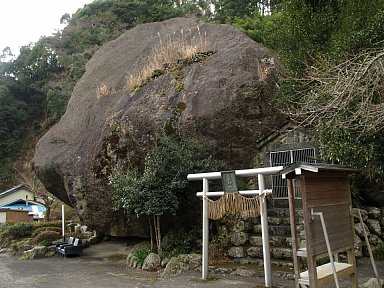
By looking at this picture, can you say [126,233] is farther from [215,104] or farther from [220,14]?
[220,14]

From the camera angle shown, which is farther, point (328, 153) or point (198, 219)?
point (198, 219)

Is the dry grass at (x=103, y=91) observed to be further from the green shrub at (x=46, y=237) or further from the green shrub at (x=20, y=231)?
the green shrub at (x=20, y=231)

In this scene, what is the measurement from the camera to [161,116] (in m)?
10.9

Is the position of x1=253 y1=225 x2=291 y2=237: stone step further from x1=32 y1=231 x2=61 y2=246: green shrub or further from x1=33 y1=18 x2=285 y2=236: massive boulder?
x1=32 y1=231 x2=61 y2=246: green shrub

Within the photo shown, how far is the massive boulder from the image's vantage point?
10.5 metres

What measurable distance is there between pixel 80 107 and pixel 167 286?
9.29 metres

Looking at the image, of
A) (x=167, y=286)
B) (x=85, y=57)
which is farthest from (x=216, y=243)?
(x=85, y=57)

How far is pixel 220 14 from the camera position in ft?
84.6

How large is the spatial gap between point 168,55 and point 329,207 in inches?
362

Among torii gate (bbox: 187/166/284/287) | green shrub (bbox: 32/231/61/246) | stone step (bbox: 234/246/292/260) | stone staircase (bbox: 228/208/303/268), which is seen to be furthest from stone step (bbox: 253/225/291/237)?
green shrub (bbox: 32/231/61/246)

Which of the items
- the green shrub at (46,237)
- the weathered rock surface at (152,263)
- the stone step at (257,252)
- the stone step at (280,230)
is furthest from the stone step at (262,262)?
the green shrub at (46,237)

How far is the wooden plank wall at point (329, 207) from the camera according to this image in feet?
17.0

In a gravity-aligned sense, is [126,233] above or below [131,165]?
below

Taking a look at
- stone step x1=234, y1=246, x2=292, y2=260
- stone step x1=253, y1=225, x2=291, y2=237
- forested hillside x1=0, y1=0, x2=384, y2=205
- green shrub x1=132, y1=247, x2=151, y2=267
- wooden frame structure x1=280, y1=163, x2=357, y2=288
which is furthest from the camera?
green shrub x1=132, y1=247, x2=151, y2=267
